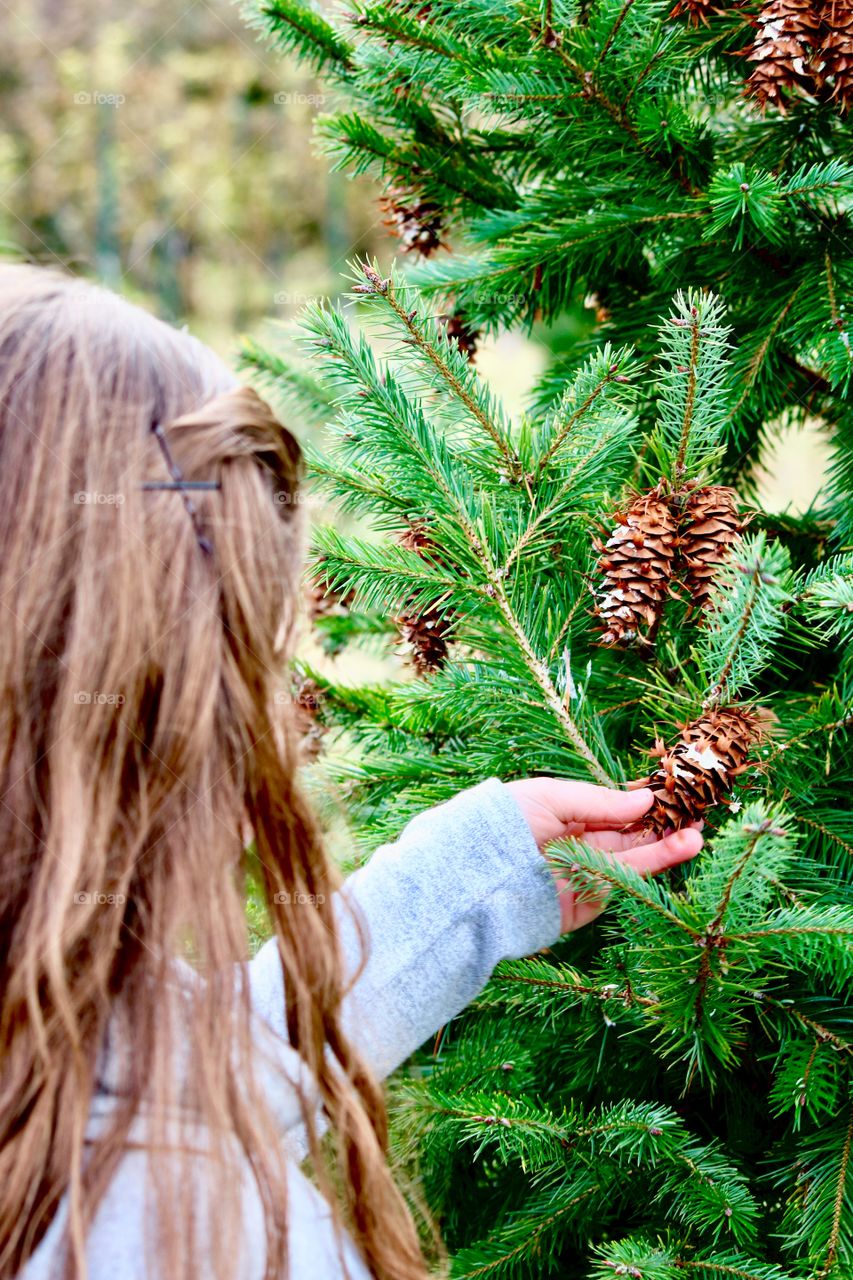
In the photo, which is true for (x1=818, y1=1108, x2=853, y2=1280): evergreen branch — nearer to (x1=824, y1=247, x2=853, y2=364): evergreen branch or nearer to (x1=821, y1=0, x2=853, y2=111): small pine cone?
(x1=824, y1=247, x2=853, y2=364): evergreen branch

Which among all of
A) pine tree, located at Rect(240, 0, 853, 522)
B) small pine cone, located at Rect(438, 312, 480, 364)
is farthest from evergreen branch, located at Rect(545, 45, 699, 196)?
small pine cone, located at Rect(438, 312, 480, 364)

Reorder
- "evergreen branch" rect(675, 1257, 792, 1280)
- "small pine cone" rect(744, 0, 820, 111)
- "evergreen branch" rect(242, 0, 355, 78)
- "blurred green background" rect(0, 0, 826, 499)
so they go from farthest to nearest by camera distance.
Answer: "blurred green background" rect(0, 0, 826, 499) < "evergreen branch" rect(242, 0, 355, 78) < "small pine cone" rect(744, 0, 820, 111) < "evergreen branch" rect(675, 1257, 792, 1280)

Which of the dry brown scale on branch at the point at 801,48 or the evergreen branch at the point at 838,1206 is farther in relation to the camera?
the dry brown scale on branch at the point at 801,48

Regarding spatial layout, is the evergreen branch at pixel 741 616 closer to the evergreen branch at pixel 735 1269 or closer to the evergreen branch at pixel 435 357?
the evergreen branch at pixel 435 357

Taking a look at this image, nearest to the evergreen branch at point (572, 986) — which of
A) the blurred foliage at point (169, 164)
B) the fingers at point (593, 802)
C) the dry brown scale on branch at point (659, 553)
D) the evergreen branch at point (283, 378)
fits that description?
the fingers at point (593, 802)

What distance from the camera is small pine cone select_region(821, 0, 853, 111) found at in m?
0.67

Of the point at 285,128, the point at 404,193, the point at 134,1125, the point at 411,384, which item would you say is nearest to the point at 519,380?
the point at 285,128

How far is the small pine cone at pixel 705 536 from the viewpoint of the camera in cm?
62

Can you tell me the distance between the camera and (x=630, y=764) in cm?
69

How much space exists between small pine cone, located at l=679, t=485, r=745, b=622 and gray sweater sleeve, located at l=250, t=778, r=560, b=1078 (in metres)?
0.18

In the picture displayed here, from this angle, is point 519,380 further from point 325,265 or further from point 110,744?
point 110,744

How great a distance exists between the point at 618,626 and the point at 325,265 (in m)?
6.61

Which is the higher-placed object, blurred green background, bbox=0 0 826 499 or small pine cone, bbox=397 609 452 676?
blurred green background, bbox=0 0 826 499

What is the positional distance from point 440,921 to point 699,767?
0.66ft
